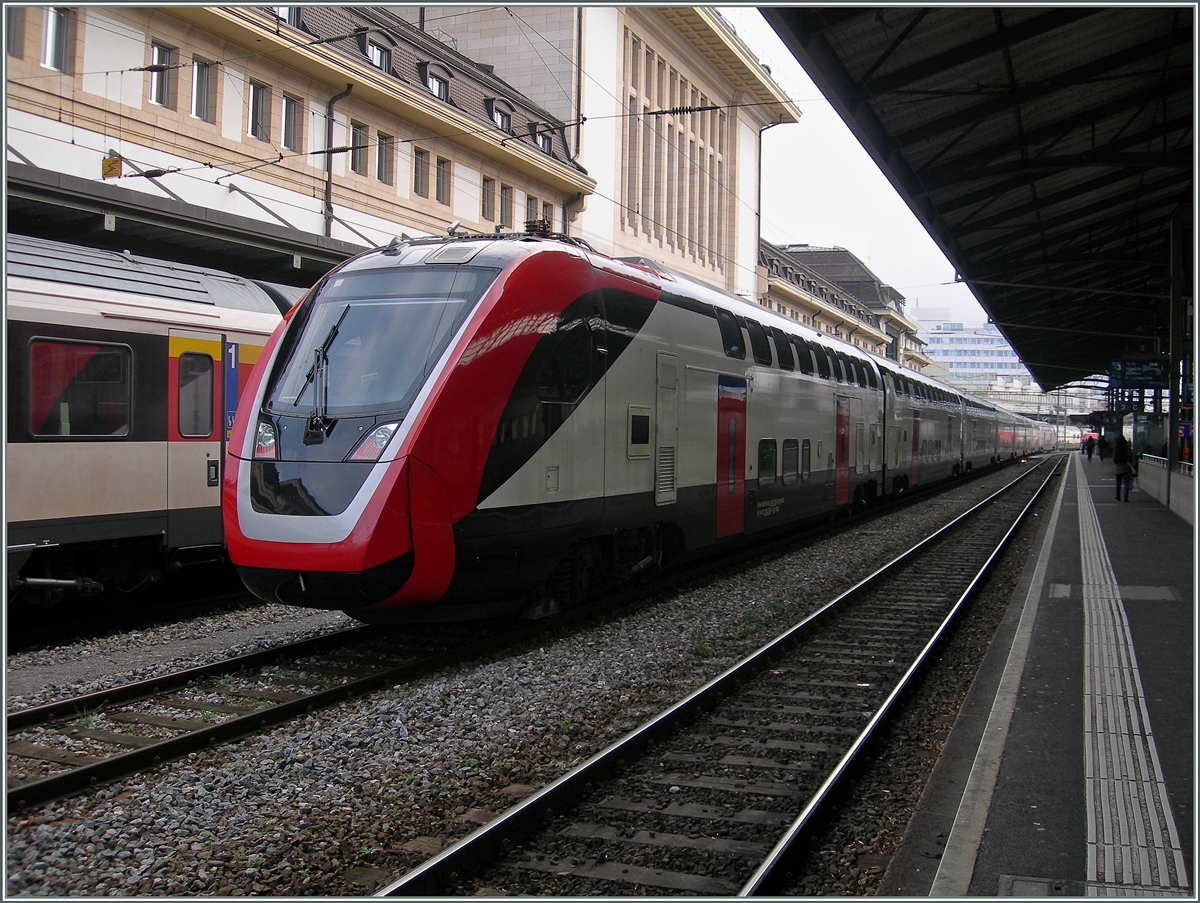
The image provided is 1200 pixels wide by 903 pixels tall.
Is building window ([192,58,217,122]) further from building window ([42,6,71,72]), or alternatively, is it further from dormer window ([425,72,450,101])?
dormer window ([425,72,450,101])

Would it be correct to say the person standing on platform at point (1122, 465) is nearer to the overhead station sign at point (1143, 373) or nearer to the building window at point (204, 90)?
the overhead station sign at point (1143, 373)

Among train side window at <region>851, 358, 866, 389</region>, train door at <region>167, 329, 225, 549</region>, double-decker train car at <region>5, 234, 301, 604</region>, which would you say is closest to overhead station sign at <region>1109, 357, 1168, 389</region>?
train side window at <region>851, 358, 866, 389</region>

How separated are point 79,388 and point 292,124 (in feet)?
64.2

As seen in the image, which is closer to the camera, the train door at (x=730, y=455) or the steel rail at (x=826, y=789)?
the steel rail at (x=826, y=789)

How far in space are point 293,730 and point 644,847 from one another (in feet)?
8.13

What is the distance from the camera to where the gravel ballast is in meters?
4.17

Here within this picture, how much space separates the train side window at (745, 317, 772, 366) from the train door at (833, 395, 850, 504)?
13.8 ft

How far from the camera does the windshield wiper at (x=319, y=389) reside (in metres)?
7.30

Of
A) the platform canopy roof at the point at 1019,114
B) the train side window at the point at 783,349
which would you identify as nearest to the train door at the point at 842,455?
the train side window at the point at 783,349

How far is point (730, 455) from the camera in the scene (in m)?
12.2

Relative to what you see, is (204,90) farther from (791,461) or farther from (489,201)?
(791,461)

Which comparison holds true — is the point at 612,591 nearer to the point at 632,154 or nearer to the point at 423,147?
the point at 423,147

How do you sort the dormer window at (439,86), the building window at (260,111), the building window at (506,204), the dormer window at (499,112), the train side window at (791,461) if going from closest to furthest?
1. the train side window at (791,461)
2. the building window at (260,111)
3. the dormer window at (439,86)
4. the dormer window at (499,112)
5. the building window at (506,204)

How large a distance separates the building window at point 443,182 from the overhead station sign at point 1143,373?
1980cm
